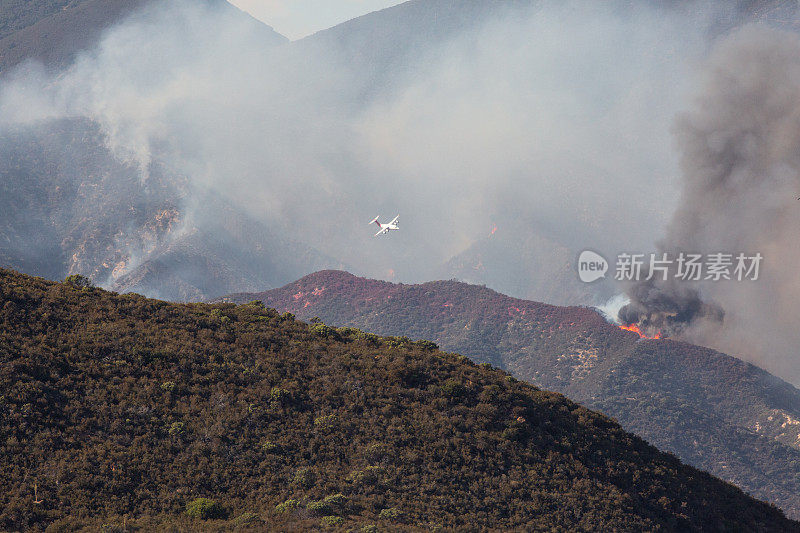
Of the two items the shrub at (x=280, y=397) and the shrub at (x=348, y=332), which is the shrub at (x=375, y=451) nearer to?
the shrub at (x=280, y=397)

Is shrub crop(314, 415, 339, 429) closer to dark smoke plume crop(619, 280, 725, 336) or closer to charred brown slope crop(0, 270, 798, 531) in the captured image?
charred brown slope crop(0, 270, 798, 531)

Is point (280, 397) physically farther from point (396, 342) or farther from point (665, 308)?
point (665, 308)

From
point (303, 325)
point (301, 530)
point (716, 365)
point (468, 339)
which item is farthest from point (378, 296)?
point (301, 530)

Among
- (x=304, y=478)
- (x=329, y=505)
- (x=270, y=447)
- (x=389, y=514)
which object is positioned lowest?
(x=329, y=505)

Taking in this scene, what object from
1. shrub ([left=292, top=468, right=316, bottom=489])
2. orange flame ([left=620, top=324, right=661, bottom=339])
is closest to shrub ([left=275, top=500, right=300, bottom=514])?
shrub ([left=292, top=468, right=316, bottom=489])

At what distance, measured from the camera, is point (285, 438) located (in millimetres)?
35875

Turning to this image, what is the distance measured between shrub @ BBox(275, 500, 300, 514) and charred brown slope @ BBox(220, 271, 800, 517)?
71889 millimetres

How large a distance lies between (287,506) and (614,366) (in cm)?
9522

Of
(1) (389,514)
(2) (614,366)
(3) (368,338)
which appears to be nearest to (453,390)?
(3) (368,338)

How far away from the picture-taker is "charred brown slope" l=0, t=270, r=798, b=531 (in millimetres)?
30844

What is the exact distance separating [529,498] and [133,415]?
20.5m

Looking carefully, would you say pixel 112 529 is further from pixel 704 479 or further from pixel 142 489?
pixel 704 479

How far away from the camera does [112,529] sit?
2709 centimetres

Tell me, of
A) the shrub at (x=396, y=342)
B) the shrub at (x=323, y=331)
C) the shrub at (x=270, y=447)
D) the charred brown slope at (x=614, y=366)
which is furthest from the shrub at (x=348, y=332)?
the charred brown slope at (x=614, y=366)
